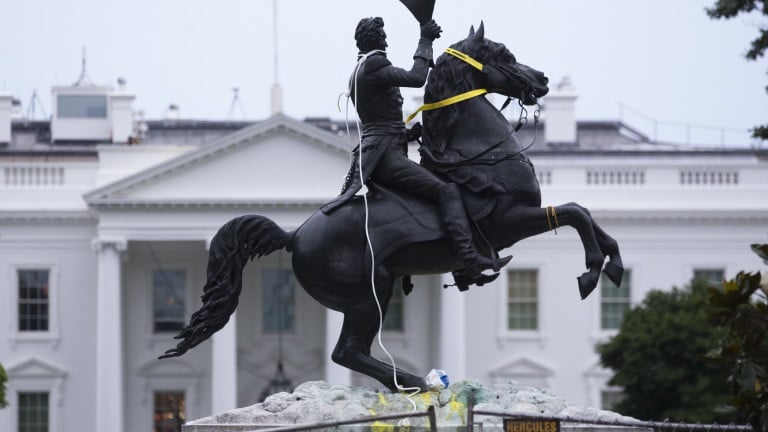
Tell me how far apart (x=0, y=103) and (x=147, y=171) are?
11.4 meters

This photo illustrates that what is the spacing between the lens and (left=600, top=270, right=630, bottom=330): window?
4912 centimetres

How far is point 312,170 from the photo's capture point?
4872 cm

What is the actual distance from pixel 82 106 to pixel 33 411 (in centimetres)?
Result: 1402

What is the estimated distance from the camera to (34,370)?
163 feet

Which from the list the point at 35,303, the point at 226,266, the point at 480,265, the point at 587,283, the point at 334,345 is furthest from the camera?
the point at 35,303

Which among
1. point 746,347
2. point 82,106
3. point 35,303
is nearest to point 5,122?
point 82,106

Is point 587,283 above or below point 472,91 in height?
below

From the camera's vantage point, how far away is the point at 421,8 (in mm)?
11391

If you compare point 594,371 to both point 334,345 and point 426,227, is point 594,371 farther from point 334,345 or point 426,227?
point 426,227

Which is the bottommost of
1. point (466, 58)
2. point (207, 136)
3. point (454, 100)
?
point (454, 100)

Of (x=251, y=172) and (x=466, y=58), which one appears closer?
(x=466, y=58)

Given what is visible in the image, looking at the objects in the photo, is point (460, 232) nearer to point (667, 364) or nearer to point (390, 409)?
point (390, 409)

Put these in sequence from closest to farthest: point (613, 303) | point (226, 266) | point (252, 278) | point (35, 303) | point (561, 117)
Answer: point (226, 266)
point (613, 303)
point (35, 303)
point (252, 278)
point (561, 117)

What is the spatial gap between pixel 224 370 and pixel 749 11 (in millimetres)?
25417
